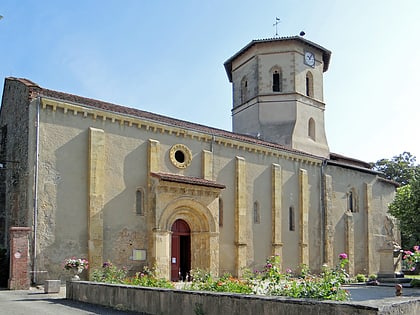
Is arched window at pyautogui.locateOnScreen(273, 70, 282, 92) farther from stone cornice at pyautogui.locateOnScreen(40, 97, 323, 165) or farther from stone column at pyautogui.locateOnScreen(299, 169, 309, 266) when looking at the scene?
stone column at pyautogui.locateOnScreen(299, 169, 309, 266)

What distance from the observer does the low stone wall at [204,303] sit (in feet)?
21.7

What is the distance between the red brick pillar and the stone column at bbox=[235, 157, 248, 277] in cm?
1069

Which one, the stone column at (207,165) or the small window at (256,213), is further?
the small window at (256,213)

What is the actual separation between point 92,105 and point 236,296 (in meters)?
14.4

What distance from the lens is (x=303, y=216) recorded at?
91.6ft

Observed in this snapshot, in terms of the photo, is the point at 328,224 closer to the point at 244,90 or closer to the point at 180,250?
the point at 244,90

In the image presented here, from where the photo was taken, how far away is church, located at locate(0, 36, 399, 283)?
18688 mm

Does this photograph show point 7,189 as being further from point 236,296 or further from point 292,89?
point 292,89

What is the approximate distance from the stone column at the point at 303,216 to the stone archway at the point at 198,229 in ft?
23.8

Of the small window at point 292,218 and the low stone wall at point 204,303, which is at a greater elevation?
the small window at point 292,218

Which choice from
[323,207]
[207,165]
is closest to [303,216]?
[323,207]

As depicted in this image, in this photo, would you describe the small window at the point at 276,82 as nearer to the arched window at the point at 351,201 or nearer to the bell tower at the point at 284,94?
the bell tower at the point at 284,94

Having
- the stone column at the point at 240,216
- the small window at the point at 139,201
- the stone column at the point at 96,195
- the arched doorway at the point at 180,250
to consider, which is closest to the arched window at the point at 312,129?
the stone column at the point at 240,216

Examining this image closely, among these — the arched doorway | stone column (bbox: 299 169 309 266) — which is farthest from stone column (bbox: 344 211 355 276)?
the arched doorway
